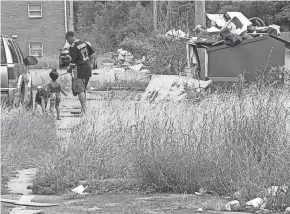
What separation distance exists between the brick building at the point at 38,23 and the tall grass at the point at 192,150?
127ft

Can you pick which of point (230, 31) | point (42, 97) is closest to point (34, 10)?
point (230, 31)

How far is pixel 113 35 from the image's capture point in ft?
163

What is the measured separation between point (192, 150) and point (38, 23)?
40.7m

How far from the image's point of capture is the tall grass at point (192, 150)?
6340mm

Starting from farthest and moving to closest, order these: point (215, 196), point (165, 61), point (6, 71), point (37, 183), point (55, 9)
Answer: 1. point (55, 9)
2. point (165, 61)
3. point (6, 71)
4. point (37, 183)
5. point (215, 196)

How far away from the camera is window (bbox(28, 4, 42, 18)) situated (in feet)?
152

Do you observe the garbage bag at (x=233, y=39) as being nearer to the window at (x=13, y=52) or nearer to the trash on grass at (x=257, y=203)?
the window at (x=13, y=52)

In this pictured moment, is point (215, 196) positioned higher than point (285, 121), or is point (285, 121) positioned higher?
point (285, 121)

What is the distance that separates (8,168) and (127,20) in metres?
42.2

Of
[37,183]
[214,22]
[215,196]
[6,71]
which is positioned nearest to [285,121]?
[215,196]

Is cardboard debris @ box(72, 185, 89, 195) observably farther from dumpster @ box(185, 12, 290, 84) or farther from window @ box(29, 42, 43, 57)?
window @ box(29, 42, 43, 57)

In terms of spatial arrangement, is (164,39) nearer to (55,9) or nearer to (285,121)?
(285,121)

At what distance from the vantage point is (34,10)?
46.2m

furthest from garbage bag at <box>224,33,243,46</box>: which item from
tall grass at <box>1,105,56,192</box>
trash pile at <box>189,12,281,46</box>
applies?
tall grass at <box>1,105,56,192</box>
